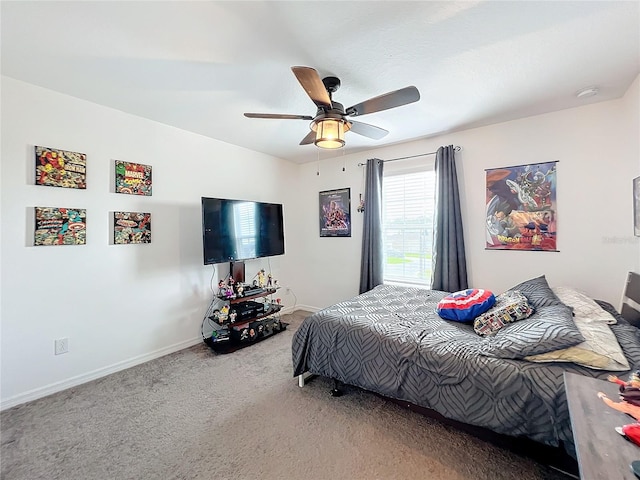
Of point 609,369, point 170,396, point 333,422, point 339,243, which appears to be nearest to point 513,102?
point 609,369

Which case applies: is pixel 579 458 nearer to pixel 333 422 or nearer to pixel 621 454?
pixel 621 454

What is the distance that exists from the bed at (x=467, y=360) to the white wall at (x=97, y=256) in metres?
1.76

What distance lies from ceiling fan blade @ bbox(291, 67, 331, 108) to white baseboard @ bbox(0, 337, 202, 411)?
119 inches

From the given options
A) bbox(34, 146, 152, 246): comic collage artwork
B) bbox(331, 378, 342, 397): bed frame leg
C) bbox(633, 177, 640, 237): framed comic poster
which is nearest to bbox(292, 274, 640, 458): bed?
bbox(331, 378, 342, 397): bed frame leg

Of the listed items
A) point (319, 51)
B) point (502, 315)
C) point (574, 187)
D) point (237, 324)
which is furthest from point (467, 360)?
point (237, 324)

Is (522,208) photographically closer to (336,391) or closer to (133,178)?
(336,391)

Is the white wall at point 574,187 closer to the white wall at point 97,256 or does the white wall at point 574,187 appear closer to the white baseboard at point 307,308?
the white baseboard at point 307,308

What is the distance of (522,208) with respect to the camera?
2938mm

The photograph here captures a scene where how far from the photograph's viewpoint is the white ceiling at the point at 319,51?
1516 millimetres

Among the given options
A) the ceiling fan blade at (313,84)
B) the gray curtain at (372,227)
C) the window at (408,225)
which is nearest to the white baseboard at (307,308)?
the gray curtain at (372,227)

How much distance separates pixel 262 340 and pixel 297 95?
9.10 feet

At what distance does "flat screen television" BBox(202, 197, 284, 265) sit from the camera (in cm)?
311

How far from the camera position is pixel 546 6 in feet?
4.85

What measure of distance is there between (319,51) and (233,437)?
262 cm
